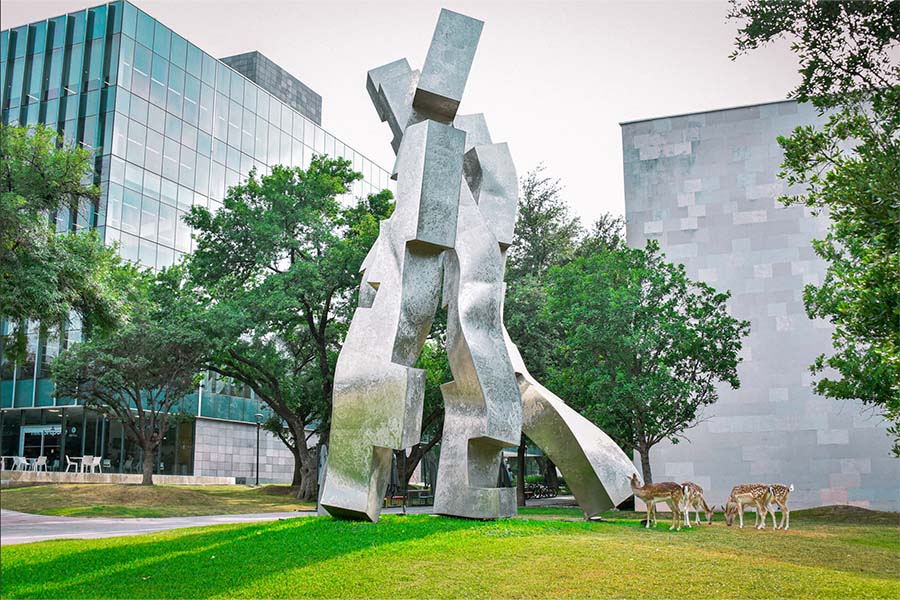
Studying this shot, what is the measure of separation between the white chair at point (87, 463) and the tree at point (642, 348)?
24842mm

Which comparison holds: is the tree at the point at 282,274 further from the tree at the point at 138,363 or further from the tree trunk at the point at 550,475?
the tree trunk at the point at 550,475

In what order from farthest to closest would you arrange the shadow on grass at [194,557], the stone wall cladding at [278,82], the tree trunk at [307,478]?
the stone wall cladding at [278,82]
the tree trunk at [307,478]
the shadow on grass at [194,557]

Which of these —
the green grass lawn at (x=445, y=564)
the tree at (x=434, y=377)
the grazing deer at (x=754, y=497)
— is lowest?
the green grass lawn at (x=445, y=564)

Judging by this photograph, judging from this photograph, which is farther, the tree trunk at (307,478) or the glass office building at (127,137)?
the glass office building at (127,137)

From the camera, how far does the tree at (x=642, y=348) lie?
949 inches

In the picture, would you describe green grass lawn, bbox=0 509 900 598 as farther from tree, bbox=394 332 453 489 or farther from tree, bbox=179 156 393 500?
Answer: tree, bbox=394 332 453 489

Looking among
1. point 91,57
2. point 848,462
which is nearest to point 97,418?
point 91,57

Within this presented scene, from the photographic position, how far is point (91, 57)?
3875 cm

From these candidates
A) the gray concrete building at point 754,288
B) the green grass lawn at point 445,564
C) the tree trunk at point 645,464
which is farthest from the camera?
the gray concrete building at point 754,288

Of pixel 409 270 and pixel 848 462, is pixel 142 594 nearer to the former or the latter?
pixel 409 270

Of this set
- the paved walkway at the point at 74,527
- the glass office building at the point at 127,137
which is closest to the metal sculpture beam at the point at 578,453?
the paved walkway at the point at 74,527

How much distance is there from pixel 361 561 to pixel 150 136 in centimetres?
3554

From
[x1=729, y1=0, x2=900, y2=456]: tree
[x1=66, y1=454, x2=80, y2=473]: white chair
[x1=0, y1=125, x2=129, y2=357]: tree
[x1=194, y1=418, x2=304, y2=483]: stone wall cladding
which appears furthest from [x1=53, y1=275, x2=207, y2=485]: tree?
[x1=729, y1=0, x2=900, y2=456]: tree

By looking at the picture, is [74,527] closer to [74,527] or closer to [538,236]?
[74,527]
